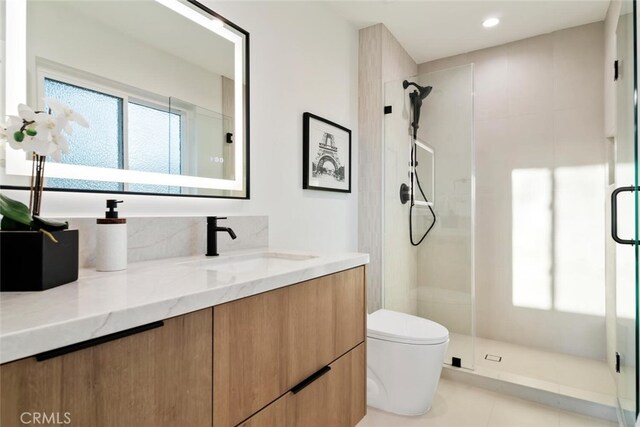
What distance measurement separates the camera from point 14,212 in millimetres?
728

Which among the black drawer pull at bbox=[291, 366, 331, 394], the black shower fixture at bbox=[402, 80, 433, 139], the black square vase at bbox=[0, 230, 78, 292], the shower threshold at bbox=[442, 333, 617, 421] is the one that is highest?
the black shower fixture at bbox=[402, 80, 433, 139]

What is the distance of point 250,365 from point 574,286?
9.31 ft

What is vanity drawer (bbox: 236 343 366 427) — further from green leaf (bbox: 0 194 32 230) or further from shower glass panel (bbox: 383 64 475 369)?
shower glass panel (bbox: 383 64 475 369)

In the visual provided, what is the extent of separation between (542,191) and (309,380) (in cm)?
264

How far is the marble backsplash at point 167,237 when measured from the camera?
3.36 feet

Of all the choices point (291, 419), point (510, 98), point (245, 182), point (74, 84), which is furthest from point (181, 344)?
point (510, 98)

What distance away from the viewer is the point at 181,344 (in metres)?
0.70

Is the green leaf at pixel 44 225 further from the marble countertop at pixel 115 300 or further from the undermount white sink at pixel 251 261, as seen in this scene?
the undermount white sink at pixel 251 261

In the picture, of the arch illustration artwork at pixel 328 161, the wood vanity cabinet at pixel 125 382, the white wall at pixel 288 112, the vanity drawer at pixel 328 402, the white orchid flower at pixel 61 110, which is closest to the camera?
the wood vanity cabinet at pixel 125 382

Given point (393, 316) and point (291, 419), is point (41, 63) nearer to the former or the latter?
point (291, 419)

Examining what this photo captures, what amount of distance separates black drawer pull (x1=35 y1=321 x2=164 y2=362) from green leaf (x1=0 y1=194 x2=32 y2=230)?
36cm

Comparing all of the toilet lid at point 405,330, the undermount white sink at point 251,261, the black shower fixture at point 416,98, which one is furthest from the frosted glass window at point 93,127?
the black shower fixture at point 416,98

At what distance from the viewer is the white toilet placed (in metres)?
1.85

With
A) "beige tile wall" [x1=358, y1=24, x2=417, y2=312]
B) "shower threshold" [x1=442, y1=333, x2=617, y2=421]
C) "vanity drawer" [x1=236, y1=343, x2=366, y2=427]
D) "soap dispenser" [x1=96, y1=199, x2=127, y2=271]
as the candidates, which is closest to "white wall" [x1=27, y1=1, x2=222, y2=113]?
"soap dispenser" [x1=96, y1=199, x2=127, y2=271]
